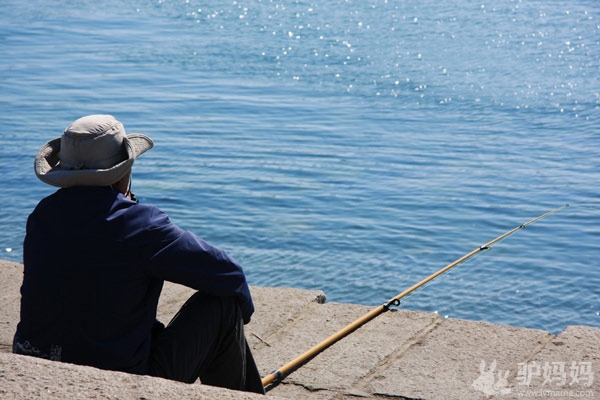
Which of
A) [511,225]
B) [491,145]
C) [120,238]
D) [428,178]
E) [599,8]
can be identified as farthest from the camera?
[599,8]

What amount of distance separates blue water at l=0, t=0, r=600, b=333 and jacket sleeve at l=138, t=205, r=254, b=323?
13.0ft

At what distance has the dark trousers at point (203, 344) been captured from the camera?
115 inches

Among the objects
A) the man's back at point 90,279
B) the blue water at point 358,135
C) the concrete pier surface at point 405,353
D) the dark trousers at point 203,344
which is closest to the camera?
the man's back at point 90,279

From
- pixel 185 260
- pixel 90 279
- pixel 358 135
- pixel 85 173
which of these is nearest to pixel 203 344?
pixel 185 260

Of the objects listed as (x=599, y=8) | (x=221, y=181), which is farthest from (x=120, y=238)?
(x=599, y=8)

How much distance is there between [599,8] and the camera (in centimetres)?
1811

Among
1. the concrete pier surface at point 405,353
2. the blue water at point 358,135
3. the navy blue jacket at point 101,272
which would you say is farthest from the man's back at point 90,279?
the blue water at point 358,135

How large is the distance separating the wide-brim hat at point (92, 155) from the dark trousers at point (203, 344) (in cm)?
50

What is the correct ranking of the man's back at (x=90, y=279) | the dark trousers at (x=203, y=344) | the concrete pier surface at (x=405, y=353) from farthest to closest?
the concrete pier surface at (x=405, y=353) < the dark trousers at (x=203, y=344) < the man's back at (x=90, y=279)

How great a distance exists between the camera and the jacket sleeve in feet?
9.05

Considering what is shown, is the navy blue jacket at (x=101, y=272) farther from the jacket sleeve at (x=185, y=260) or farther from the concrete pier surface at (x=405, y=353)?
the concrete pier surface at (x=405, y=353)

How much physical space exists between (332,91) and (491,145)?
312 centimetres

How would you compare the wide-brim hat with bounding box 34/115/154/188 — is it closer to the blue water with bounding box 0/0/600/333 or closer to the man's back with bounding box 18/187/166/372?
the man's back with bounding box 18/187/166/372

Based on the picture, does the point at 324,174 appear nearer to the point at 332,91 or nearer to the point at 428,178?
the point at 428,178
